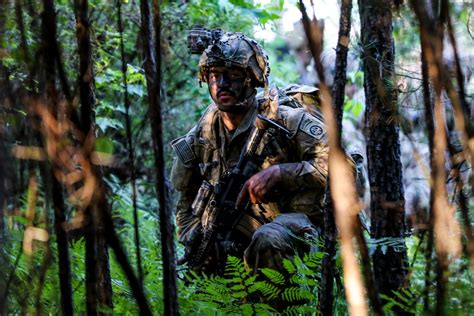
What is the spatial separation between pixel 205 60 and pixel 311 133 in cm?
83

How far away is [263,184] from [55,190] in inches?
115

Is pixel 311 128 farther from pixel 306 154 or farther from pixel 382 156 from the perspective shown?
pixel 382 156

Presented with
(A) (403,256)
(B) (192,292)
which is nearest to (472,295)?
(A) (403,256)

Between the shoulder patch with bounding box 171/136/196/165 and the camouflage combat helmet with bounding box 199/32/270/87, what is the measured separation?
463 millimetres

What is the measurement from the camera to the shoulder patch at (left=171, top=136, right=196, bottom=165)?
5477 millimetres

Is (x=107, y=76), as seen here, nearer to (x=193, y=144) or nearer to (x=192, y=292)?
(x=193, y=144)

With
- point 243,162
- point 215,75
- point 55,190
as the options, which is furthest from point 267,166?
point 55,190

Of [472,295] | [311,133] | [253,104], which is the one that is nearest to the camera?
[472,295]

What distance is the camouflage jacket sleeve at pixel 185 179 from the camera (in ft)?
18.0

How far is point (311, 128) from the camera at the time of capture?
508 centimetres

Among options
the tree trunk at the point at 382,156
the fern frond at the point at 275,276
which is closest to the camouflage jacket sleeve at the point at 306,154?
the tree trunk at the point at 382,156

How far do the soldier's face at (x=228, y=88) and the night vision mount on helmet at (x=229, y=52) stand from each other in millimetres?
45

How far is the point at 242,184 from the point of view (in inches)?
202

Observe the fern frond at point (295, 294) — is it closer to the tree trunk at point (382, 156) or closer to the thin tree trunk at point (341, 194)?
the tree trunk at point (382, 156)
